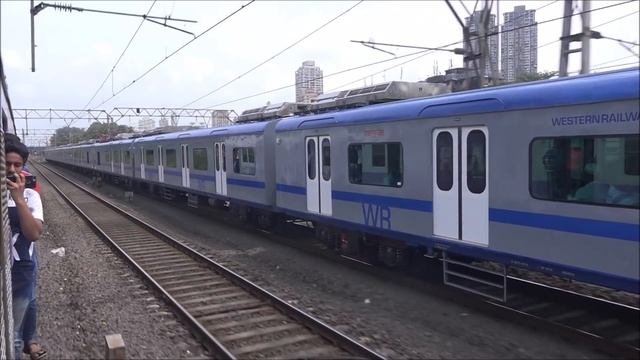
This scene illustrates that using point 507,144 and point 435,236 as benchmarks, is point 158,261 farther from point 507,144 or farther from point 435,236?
point 507,144

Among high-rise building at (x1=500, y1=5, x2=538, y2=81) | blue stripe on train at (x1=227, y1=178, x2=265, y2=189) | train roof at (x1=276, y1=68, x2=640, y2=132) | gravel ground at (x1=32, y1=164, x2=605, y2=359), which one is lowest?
gravel ground at (x1=32, y1=164, x2=605, y2=359)

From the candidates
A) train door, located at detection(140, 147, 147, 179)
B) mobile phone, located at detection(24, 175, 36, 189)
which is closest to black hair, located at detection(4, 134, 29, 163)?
mobile phone, located at detection(24, 175, 36, 189)

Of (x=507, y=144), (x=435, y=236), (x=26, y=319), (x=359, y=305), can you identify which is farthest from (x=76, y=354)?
(x=507, y=144)

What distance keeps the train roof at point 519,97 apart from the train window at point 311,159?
153 centimetres

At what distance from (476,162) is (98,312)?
5.47 metres

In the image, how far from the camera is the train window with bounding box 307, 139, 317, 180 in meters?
11.2

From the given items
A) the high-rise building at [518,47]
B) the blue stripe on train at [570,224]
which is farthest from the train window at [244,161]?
the blue stripe on train at [570,224]

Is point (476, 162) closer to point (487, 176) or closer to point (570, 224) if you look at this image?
point (487, 176)

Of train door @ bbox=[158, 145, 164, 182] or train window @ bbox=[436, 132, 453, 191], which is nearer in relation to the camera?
train window @ bbox=[436, 132, 453, 191]

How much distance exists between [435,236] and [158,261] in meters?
5.85

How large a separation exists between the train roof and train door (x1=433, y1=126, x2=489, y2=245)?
329mm

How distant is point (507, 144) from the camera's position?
6652 mm

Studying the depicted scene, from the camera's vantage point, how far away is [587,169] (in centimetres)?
582

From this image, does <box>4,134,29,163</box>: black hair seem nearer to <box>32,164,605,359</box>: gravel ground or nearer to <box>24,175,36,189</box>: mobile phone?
<box>24,175,36,189</box>: mobile phone
